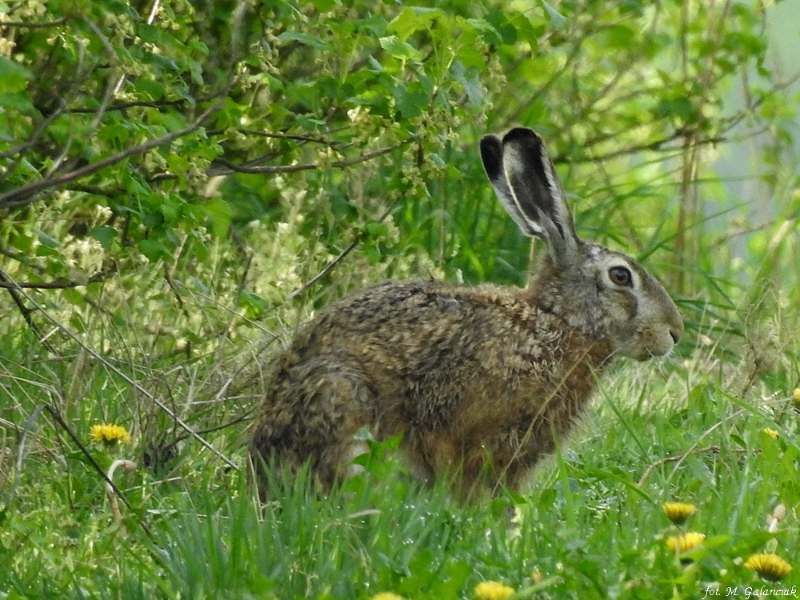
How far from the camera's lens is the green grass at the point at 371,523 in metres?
3.27

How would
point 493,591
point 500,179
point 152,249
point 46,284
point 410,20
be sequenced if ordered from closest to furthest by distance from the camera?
1. point 493,591
2. point 410,20
3. point 152,249
4. point 46,284
5. point 500,179

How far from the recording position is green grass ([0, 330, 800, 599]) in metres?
3.27

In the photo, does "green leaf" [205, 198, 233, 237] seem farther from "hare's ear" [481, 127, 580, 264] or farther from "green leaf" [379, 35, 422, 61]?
"hare's ear" [481, 127, 580, 264]

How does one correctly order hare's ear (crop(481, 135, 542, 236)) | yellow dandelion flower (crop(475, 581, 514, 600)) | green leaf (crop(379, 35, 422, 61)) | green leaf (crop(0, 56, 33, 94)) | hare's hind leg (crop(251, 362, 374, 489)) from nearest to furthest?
yellow dandelion flower (crop(475, 581, 514, 600)) < green leaf (crop(0, 56, 33, 94)) < hare's hind leg (crop(251, 362, 374, 489)) < green leaf (crop(379, 35, 422, 61)) < hare's ear (crop(481, 135, 542, 236))

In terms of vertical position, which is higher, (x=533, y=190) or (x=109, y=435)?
(x=533, y=190)

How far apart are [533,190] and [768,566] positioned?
2.80 m

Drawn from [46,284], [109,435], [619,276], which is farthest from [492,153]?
[109,435]

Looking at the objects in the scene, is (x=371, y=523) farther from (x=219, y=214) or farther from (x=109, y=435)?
(x=219, y=214)

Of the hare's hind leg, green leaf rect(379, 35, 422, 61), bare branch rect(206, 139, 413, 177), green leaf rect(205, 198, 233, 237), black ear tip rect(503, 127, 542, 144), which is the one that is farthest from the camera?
black ear tip rect(503, 127, 542, 144)

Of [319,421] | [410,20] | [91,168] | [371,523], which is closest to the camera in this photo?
[371,523]

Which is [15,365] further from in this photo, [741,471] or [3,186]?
[741,471]

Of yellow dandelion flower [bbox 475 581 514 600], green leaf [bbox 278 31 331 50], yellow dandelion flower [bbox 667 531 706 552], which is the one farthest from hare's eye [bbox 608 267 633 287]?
yellow dandelion flower [bbox 475 581 514 600]

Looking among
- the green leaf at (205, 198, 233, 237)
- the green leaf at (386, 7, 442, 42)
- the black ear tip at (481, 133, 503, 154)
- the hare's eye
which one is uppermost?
the green leaf at (386, 7, 442, 42)

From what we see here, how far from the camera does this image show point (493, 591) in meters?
3.12
